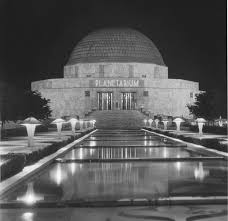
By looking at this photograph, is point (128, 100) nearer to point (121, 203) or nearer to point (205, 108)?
point (205, 108)

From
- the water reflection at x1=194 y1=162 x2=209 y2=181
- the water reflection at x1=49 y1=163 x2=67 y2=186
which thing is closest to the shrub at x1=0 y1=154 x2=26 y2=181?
the water reflection at x1=49 y1=163 x2=67 y2=186

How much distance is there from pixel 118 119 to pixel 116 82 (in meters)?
8.96

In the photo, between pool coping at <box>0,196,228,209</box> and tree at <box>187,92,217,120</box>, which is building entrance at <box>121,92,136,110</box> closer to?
tree at <box>187,92,217,120</box>

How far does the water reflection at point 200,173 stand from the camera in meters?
8.73

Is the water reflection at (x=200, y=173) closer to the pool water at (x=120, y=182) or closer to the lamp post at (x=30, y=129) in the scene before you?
the pool water at (x=120, y=182)

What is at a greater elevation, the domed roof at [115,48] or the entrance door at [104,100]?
the domed roof at [115,48]

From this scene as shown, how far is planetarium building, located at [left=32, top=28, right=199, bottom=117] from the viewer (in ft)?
190

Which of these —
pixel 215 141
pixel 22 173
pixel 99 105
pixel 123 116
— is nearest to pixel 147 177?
pixel 22 173

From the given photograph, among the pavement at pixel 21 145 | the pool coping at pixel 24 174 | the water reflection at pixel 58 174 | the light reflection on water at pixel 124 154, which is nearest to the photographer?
the pool coping at pixel 24 174

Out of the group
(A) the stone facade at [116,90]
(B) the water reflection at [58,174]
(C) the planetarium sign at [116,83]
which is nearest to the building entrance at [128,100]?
(A) the stone facade at [116,90]

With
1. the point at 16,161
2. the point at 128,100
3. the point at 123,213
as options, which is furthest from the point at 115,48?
the point at 123,213

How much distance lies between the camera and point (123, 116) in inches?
1980

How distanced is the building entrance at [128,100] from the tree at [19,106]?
49.5 feet

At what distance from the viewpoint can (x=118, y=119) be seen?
49344mm
